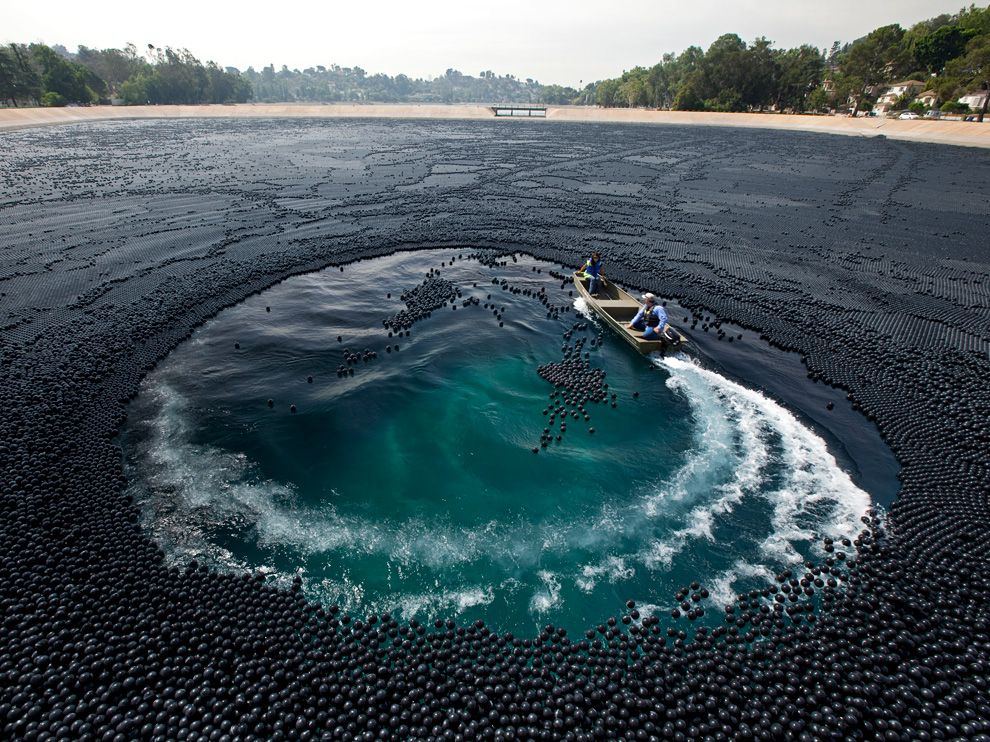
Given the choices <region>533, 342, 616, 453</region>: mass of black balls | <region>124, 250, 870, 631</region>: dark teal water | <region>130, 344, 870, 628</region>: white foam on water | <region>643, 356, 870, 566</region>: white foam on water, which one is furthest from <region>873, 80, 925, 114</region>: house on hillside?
→ <region>130, 344, 870, 628</region>: white foam on water

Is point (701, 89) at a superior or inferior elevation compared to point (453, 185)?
superior

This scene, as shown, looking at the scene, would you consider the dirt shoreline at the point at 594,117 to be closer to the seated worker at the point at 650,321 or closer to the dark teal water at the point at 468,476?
the seated worker at the point at 650,321

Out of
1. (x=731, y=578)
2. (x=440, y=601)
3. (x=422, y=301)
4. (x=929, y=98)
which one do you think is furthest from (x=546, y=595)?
(x=929, y=98)

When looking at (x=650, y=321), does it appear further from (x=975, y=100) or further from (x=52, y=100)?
(x=52, y=100)

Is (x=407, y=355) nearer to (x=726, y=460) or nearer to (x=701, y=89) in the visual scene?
(x=726, y=460)

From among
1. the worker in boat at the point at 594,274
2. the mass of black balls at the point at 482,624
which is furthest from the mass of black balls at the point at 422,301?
the worker in boat at the point at 594,274

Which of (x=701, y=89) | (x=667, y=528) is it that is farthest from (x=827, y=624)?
(x=701, y=89)

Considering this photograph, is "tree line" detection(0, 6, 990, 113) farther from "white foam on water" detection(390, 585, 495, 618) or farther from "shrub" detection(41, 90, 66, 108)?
"white foam on water" detection(390, 585, 495, 618)
